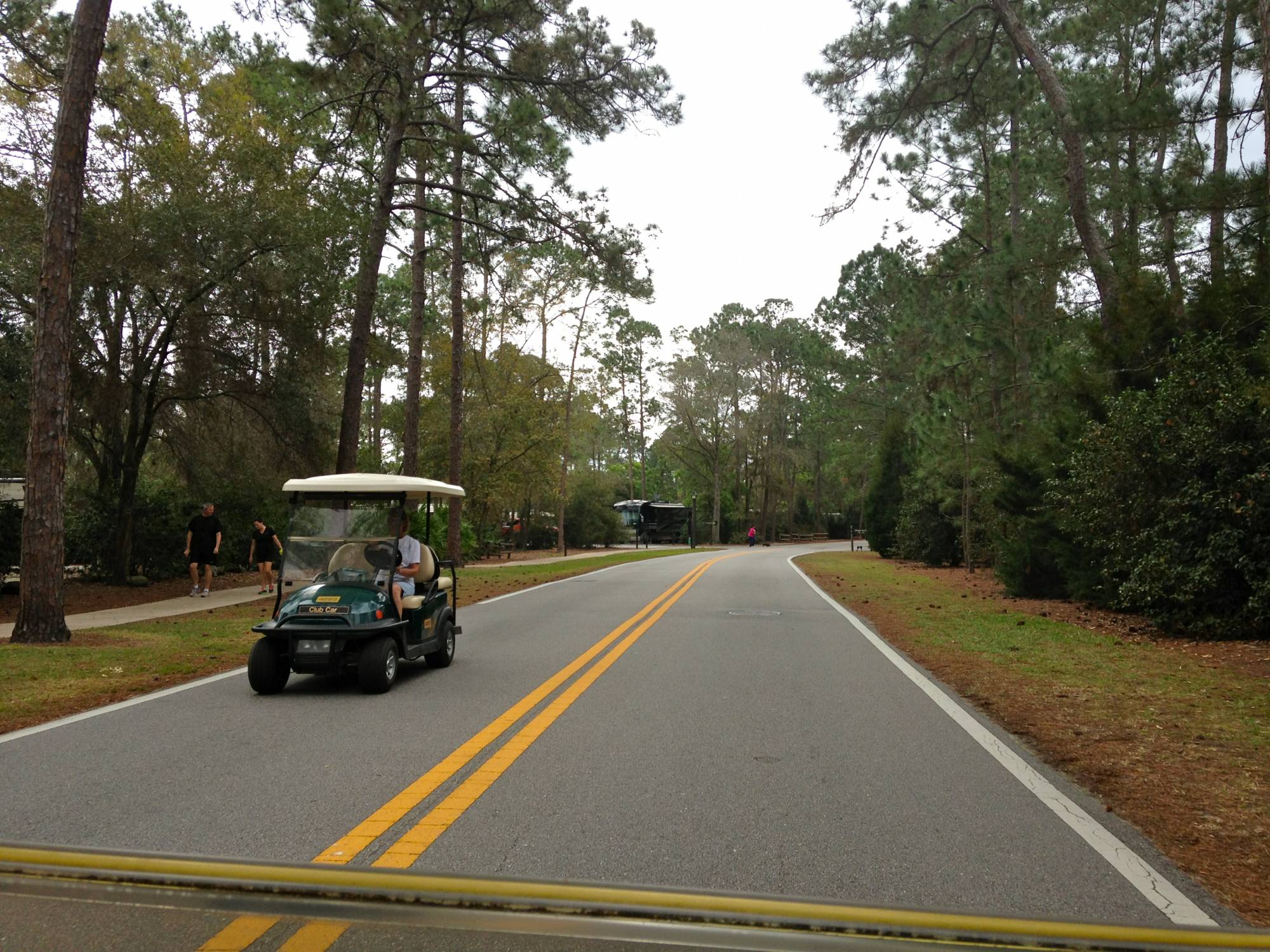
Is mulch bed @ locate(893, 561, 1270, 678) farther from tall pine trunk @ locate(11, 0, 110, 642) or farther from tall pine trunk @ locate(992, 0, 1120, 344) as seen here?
tall pine trunk @ locate(11, 0, 110, 642)

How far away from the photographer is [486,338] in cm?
4184

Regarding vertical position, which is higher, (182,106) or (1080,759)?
(182,106)

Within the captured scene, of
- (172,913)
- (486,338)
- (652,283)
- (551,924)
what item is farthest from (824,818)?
(486,338)

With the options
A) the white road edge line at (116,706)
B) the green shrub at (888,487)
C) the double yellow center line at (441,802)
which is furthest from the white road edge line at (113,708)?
the green shrub at (888,487)

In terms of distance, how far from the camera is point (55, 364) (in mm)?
11961

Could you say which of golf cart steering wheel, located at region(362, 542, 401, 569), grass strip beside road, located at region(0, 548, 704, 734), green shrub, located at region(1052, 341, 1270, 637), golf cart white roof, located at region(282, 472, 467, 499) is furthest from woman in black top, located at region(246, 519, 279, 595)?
green shrub, located at region(1052, 341, 1270, 637)

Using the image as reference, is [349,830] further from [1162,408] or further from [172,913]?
[1162,408]

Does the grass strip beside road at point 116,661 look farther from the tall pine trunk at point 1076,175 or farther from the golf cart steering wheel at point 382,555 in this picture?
the tall pine trunk at point 1076,175

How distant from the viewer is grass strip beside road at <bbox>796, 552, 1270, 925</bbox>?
4816 mm

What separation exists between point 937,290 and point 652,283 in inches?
328

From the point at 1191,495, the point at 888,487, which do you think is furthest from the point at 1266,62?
the point at 888,487

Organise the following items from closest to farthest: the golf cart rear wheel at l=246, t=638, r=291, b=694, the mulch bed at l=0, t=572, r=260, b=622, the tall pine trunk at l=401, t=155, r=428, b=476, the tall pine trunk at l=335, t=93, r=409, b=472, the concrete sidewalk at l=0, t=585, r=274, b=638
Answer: the golf cart rear wheel at l=246, t=638, r=291, b=694 < the concrete sidewalk at l=0, t=585, r=274, b=638 < the mulch bed at l=0, t=572, r=260, b=622 < the tall pine trunk at l=335, t=93, r=409, b=472 < the tall pine trunk at l=401, t=155, r=428, b=476

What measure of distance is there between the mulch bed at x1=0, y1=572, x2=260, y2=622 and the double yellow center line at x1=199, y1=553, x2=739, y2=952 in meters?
11.8

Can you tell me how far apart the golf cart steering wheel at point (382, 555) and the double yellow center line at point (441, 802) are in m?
1.84
